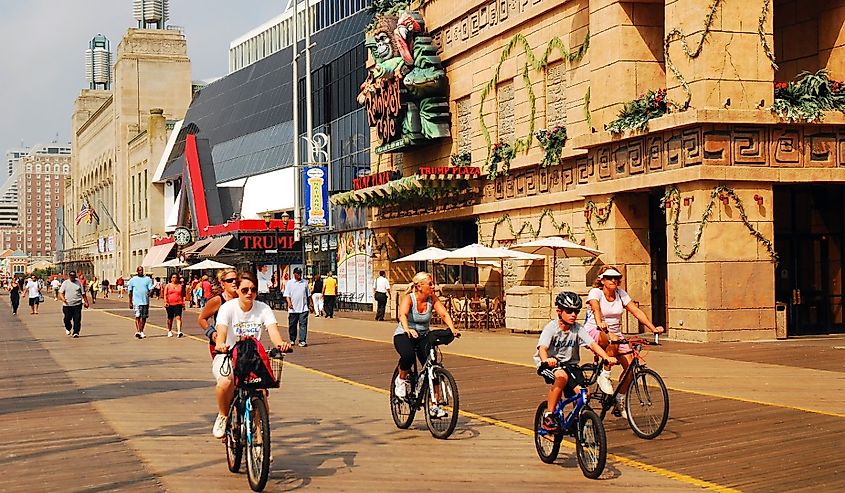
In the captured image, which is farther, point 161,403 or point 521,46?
point 521,46

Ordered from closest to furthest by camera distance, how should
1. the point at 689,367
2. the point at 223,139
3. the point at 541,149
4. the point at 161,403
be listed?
the point at 161,403
the point at 689,367
the point at 541,149
the point at 223,139

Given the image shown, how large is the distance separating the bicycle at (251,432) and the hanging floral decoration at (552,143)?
2146 centimetres

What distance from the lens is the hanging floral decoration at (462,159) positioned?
3684 cm

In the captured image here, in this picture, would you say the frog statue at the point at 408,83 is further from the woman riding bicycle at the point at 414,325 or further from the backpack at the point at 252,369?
the backpack at the point at 252,369

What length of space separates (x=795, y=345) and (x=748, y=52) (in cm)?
608

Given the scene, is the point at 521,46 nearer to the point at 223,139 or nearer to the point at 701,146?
the point at 701,146

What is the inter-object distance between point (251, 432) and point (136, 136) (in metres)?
104

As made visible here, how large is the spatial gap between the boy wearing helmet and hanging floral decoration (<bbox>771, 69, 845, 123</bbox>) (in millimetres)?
15420

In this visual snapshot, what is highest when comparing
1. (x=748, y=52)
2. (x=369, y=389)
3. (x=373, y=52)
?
(x=373, y=52)

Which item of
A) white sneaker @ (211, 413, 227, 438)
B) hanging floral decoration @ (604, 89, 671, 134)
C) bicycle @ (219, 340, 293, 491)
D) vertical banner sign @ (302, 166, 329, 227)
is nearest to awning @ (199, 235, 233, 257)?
vertical banner sign @ (302, 166, 329, 227)

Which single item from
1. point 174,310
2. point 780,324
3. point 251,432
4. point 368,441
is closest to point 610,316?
point 368,441

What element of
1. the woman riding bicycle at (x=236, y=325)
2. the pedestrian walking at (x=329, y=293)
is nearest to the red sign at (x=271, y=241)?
the pedestrian walking at (x=329, y=293)

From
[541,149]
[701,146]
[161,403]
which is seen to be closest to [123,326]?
[541,149]

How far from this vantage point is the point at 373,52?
4097cm
